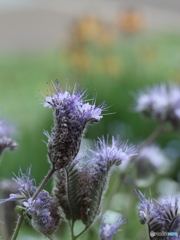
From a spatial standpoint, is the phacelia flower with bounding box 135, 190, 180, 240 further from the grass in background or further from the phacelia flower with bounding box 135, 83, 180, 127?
the phacelia flower with bounding box 135, 83, 180, 127

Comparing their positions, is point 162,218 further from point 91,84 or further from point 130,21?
point 130,21

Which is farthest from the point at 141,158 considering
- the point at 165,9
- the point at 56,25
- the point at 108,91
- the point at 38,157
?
the point at 165,9

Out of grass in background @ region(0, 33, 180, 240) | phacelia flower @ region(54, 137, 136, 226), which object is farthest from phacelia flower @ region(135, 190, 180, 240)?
grass in background @ region(0, 33, 180, 240)

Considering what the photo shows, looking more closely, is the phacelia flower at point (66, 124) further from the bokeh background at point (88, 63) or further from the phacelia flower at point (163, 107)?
the phacelia flower at point (163, 107)

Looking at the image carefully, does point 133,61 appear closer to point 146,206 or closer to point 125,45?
point 125,45

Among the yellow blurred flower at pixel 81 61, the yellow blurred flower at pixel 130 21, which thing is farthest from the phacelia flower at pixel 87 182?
the yellow blurred flower at pixel 130 21

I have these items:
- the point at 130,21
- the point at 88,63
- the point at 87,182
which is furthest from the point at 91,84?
the point at 87,182
